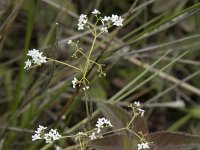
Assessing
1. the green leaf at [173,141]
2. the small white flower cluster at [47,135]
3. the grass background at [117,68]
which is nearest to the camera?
the small white flower cluster at [47,135]

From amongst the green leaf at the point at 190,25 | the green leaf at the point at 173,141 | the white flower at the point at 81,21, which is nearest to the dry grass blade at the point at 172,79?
the green leaf at the point at 190,25

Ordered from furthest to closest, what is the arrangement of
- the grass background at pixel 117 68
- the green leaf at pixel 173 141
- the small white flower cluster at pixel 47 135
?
the grass background at pixel 117 68 < the green leaf at pixel 173 141 < the small white flower cluster at pixel 47 135

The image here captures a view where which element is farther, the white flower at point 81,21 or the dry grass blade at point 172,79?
the dry grass blade at point 172,79

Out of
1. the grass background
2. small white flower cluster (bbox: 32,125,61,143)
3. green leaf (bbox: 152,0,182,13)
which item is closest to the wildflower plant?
small white flower cluster (bbox: 32,125,61,143)

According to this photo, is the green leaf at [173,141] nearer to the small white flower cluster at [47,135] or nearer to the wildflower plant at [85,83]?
the wildflower plant at [85,83]

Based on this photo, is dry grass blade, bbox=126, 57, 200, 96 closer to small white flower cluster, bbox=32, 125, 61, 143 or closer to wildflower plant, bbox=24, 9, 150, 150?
wildflower plant, bbox=24, 9, 150, 150

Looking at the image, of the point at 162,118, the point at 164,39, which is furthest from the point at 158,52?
the point at 162,118

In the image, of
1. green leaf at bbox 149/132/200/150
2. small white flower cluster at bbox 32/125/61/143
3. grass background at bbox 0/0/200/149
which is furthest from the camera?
grass background at bbox 0/0/200/149

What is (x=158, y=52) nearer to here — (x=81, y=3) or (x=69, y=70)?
(x=69, y=70)

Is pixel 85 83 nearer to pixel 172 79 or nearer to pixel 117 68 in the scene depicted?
pixel 172 79
